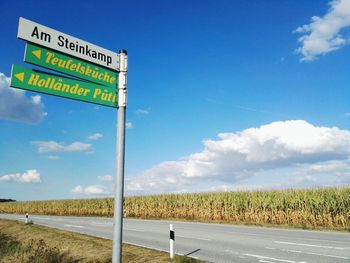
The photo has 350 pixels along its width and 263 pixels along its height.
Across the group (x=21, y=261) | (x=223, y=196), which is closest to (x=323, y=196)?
(x=223, y=196)

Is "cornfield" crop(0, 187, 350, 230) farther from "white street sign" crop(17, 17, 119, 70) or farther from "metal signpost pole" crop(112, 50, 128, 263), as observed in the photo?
"white street sign" crop(17, 17, 119, 70)

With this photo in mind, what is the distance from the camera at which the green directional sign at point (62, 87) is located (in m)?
4.84

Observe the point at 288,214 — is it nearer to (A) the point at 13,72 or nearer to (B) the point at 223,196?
(B) the point at 223,196

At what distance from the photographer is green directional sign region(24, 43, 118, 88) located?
5.06m

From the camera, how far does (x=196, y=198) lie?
32719mm

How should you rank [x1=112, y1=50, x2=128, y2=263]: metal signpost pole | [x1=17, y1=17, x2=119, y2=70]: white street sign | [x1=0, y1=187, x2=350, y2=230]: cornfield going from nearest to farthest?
1. [x1=112, y1=50, x2=128, y2=263]: metal signpost pole
2. [x1=17, y1=17, x2=119, y2=70]: white street sign
3. [x1=0, y1=187, x2=350, y2=230]: cornfield

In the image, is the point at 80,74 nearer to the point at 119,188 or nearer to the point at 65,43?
the point at 65,43

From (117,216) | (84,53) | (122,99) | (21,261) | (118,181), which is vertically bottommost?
(21,261)

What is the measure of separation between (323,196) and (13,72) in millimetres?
22275

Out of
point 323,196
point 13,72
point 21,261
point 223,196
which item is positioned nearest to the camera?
point 13,72

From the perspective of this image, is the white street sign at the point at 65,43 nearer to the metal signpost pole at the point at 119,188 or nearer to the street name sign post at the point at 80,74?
the street name sign post at the point at 80,74

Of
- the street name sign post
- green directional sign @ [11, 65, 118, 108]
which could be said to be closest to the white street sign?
the street name sign post

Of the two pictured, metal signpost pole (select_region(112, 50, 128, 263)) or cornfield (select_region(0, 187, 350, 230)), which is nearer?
metal signpost pole (select_region(112, 50, 128, 263))

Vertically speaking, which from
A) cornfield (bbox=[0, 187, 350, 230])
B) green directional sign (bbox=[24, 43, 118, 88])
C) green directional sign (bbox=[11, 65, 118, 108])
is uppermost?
green directional sign (bbox=[24, 43, 118, 88])
